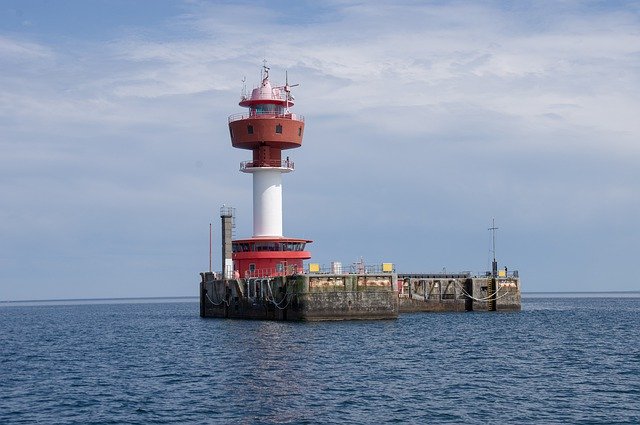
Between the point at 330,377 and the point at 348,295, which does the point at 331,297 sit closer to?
the point at 348,295

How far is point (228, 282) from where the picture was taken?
252 ft

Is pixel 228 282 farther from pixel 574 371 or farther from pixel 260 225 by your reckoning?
pixel 574 371

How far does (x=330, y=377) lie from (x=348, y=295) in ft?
80.7

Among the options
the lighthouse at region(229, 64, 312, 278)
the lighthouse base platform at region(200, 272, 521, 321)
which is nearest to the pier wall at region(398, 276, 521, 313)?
the lighthouse base platform at region(200, 272, 521, 321)

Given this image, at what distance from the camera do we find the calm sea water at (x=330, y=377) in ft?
102

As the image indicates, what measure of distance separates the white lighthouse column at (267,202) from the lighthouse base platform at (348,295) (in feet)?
17.9

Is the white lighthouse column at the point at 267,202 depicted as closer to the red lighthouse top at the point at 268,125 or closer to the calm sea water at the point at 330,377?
the red lighthouse top at the point at 268,125

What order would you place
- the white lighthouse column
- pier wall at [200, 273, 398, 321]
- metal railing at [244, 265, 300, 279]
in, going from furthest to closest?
the white lighthouse column < metal railing at [244, 265, 300, 279] < pier wall at [200, 273, 398, 321]

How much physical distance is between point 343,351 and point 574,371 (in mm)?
12630

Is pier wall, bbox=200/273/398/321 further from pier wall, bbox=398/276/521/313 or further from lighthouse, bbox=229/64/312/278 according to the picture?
pier wall, bbox=398/276/521/313

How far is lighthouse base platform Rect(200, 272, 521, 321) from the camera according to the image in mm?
63156

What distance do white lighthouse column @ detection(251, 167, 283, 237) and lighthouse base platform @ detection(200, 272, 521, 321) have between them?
5.46 m

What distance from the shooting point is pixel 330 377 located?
1535 inches

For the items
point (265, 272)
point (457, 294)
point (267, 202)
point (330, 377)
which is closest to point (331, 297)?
point (265, 272)
